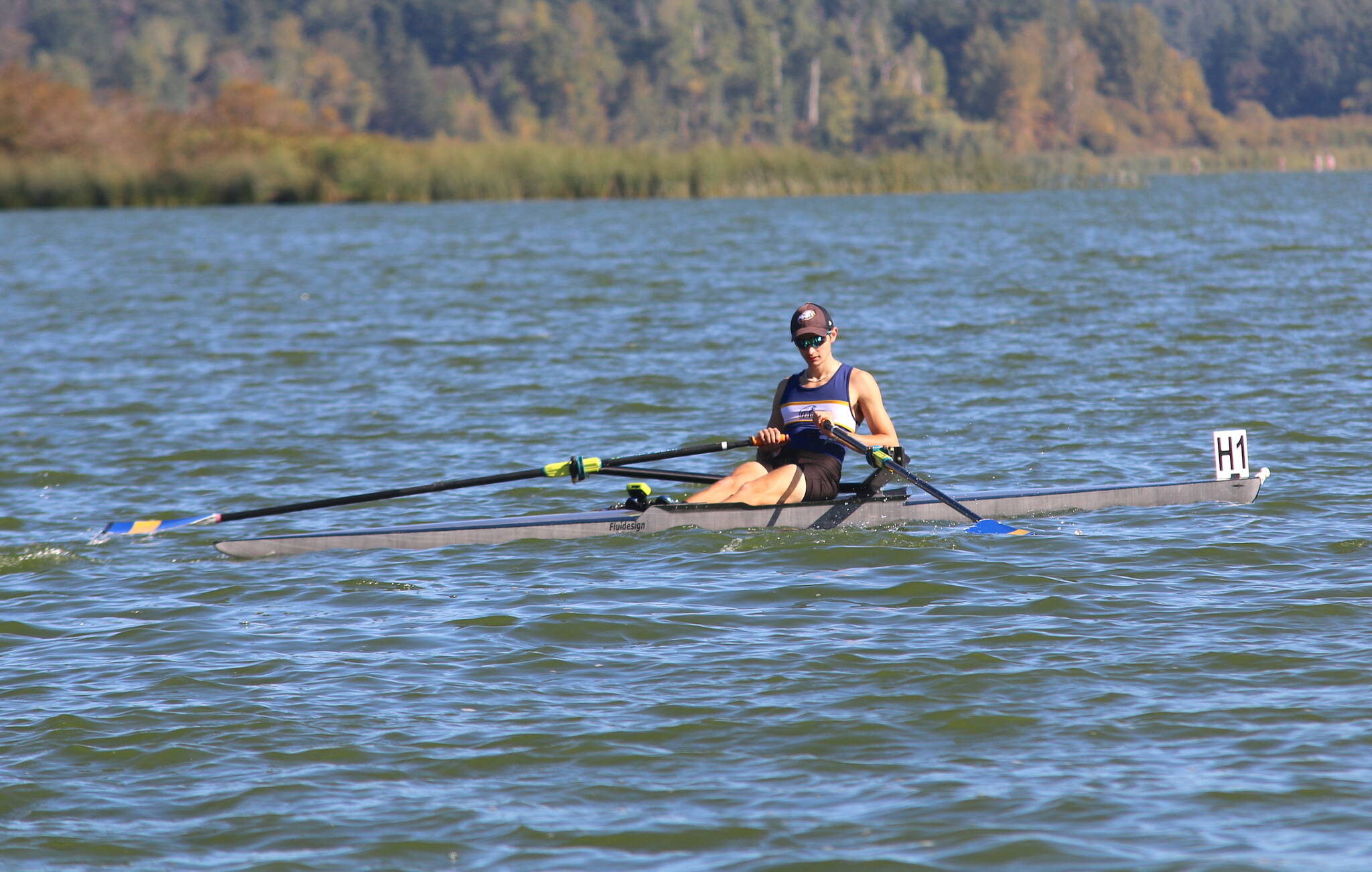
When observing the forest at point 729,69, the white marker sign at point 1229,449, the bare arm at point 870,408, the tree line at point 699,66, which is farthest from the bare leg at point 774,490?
the tree line at point 699,66

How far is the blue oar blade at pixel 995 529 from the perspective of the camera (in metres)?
8.24

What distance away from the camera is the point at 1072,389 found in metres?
13.2

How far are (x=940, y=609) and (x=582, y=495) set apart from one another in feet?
11.8

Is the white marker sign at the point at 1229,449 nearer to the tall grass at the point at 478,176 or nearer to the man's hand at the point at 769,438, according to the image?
the man's hand at the point at 769,438

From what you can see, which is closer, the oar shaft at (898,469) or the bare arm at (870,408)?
the oar shaft at (898,469)

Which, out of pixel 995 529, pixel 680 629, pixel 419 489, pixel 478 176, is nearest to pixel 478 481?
pixel 419 489

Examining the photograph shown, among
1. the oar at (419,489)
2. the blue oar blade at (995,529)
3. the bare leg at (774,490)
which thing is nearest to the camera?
the blue oar blade at (995,529)

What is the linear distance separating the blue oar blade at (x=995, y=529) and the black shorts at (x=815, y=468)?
0.85m

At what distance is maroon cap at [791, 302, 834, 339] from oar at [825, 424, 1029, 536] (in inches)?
20.7

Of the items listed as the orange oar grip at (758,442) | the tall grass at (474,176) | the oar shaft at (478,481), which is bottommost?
the oar shaft at (478,481)

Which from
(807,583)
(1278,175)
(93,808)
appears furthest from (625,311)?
(1278,175)

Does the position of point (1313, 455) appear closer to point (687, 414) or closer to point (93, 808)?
point (687, 414)

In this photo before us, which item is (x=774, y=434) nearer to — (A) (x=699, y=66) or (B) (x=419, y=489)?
(B) (x=419, y=489)

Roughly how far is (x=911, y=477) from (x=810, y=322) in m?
1.01
